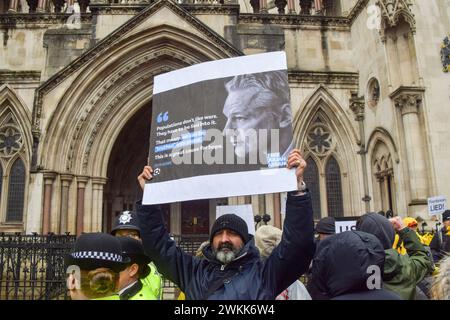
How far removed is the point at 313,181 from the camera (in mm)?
17422

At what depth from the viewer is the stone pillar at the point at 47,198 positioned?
1509cm

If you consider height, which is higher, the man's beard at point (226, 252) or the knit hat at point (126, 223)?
the knit hat at point (126, 223)

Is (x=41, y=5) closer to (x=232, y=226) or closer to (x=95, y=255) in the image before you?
(x=232, y=226)

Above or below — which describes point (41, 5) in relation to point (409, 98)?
above

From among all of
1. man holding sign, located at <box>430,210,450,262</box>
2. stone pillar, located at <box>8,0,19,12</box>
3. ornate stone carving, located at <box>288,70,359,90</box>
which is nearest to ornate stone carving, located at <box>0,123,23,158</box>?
stone pillar, located at <box>8,0,19,12</box>

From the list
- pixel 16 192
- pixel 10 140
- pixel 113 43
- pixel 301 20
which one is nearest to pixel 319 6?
pixel 301 20

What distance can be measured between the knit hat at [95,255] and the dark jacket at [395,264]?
2.07 m

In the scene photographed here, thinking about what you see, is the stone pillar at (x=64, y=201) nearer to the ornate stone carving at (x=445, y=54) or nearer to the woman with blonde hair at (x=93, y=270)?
the ornate stone carving at (x=445, y=54)

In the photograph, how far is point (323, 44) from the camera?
18.1 meters

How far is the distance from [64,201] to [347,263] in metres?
15.1

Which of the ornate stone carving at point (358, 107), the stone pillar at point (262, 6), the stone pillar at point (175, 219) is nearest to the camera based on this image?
the ornate stone carving at point (358, 107)

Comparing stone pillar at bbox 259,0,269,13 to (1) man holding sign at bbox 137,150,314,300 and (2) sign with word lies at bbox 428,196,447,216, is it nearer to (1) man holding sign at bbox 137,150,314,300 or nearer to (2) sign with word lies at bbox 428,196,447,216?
(2) sign with word lies at bbox 428,196,447,216

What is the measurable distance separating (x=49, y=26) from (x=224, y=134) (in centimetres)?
1722

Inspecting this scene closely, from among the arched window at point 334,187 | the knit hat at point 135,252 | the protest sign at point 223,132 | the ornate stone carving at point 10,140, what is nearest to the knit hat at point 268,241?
the protest sign at point 223,132
